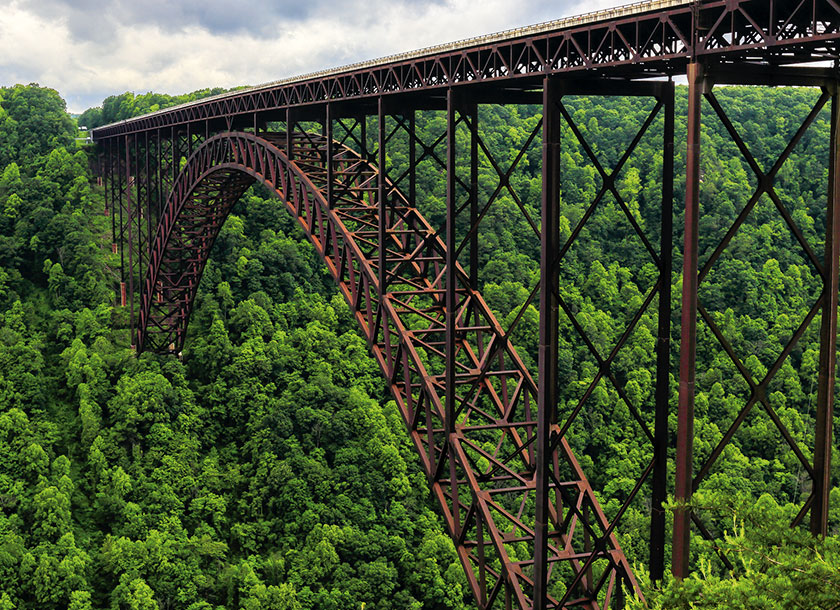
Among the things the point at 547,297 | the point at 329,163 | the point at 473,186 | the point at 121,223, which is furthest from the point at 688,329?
the point at 121,223

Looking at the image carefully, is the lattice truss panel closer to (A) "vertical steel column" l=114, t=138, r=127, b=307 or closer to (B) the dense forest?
(B) the dense forest

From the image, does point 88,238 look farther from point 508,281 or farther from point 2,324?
point 508,281

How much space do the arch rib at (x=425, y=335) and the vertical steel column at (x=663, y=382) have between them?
1.61 metres

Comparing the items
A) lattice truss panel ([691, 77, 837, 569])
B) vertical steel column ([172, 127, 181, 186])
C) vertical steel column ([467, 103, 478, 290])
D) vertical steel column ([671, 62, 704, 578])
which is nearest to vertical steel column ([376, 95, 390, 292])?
vertical steel column ([467, 103, 478, 290])

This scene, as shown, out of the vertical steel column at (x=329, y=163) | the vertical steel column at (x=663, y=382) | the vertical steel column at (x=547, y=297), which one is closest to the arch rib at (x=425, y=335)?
the vertical steel column at (x=329, y=163)

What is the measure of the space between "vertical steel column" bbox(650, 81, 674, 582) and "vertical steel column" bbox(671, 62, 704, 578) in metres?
1.39

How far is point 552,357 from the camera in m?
13.8

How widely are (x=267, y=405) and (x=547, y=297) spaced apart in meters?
30.8

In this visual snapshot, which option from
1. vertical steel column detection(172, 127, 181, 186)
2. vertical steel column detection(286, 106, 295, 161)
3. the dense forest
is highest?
vertical steel column detection(172, 127, 181, 186)

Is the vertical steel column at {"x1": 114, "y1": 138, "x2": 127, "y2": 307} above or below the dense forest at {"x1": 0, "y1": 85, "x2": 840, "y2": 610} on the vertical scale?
above

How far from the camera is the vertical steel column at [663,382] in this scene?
1237 centimetres

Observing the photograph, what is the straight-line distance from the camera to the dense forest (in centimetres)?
3531

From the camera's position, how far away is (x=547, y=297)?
13453 mm

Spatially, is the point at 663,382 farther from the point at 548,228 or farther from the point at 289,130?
the point at 289,130
